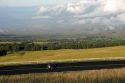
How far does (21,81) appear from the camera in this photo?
49.4ft

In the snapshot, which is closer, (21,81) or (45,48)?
(21,81)

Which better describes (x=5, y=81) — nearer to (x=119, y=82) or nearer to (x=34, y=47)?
(x=119, y=82)

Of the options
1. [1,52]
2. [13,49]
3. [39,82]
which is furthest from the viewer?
[13,49]

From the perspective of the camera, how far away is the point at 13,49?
375 feet

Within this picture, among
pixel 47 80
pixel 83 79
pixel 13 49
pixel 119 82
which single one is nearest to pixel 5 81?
pixel 47 80

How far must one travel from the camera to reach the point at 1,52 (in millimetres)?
100125

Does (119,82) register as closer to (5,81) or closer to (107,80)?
(107,80)

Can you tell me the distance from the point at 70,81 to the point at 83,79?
0.65 metres

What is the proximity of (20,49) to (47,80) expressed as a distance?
343 feet

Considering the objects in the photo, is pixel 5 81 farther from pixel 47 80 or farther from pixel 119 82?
pixel 119 82

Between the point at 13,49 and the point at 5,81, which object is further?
the point at 13,49

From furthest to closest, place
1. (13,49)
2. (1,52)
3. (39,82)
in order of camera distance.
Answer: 1. (13,49)
2. (1,52)
3. (39,82)

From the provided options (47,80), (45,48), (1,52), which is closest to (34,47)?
(45,48)

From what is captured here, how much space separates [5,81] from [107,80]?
396 centimetres
